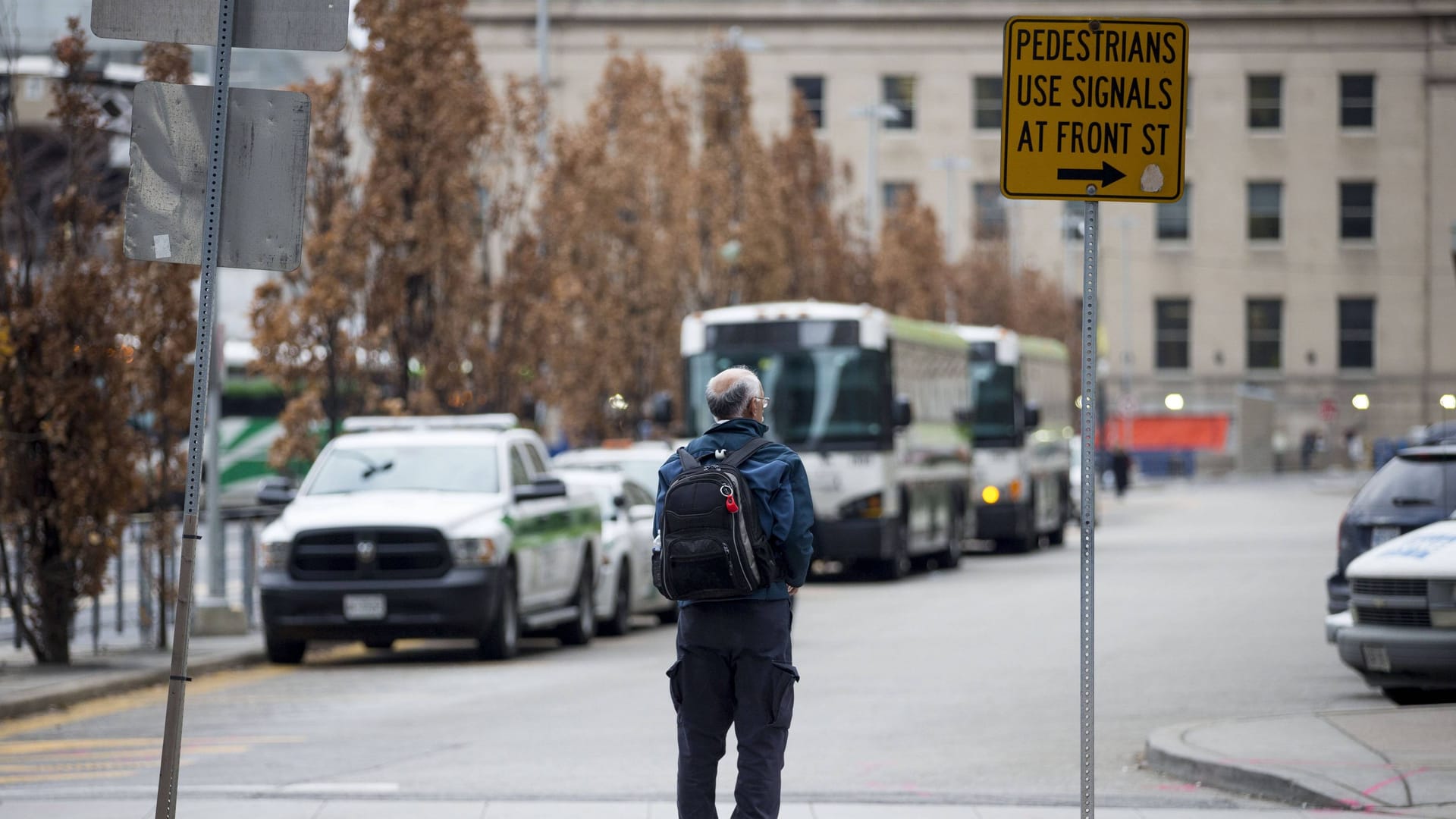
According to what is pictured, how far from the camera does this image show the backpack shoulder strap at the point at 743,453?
7.33m

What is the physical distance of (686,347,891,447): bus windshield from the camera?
2795 cm

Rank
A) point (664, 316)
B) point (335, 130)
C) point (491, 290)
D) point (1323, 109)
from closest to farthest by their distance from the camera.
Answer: point (335, 130) → point (491, 290) → point (664, 316) → point (1323, 109)

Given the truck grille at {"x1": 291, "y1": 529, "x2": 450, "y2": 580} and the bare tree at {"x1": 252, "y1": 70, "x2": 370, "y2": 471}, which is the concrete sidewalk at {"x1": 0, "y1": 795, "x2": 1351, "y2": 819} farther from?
the bare tree at {"x1": 252, "y1": 70, "x2": 370, "y2": 471}

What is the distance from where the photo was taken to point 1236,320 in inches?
3187

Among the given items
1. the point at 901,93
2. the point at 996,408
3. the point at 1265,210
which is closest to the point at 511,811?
the point at 996,408

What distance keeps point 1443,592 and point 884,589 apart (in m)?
15.0

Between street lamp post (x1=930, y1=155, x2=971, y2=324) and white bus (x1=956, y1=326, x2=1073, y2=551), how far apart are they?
21.1 m

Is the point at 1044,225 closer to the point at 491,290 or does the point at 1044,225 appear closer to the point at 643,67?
the point at 643,67

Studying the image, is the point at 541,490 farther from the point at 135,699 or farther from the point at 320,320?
the point at 320,320

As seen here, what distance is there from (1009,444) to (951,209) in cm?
3543

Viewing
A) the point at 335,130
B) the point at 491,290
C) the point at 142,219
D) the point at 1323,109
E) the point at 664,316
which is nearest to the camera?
the point at 142,219

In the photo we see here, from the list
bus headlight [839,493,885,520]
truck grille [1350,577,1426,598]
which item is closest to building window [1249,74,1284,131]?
bus headlight [839,493,885,520]

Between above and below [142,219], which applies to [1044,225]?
above

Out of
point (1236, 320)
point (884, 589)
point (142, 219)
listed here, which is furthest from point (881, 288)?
point (142, 219)
